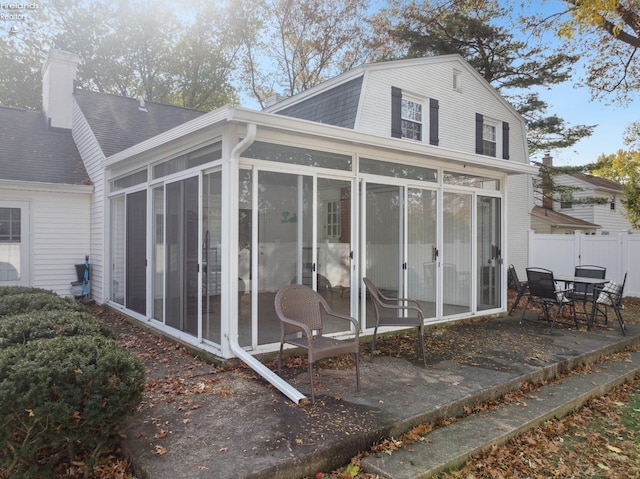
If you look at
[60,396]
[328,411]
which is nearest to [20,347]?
[60,396]

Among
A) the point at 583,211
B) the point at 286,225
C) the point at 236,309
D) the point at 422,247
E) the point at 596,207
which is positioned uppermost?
the point at 596,207

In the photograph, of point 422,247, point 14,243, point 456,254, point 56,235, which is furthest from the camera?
point 56,235

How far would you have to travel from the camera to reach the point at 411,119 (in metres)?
10.7

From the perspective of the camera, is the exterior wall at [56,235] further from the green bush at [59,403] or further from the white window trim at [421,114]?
the white window trim at [421,114]

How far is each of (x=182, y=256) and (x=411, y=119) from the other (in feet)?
25.1

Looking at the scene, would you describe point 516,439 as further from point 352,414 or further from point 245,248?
point 245,248

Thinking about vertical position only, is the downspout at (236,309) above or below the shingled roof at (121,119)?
below

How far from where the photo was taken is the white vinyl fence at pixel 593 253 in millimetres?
10391

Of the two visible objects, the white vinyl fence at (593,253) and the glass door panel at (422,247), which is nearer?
the glass door panel at (422,247)

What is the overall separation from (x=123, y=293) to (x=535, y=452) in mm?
6269

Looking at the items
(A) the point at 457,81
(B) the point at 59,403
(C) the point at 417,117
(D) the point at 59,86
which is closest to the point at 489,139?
(A) the point at 457,81

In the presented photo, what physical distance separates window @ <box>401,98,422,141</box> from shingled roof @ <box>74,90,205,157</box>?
19.5 feet

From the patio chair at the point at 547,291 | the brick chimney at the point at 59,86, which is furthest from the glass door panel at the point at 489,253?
the brick chimney at the point at 59,86

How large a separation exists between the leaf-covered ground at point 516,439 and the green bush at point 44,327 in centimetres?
76
